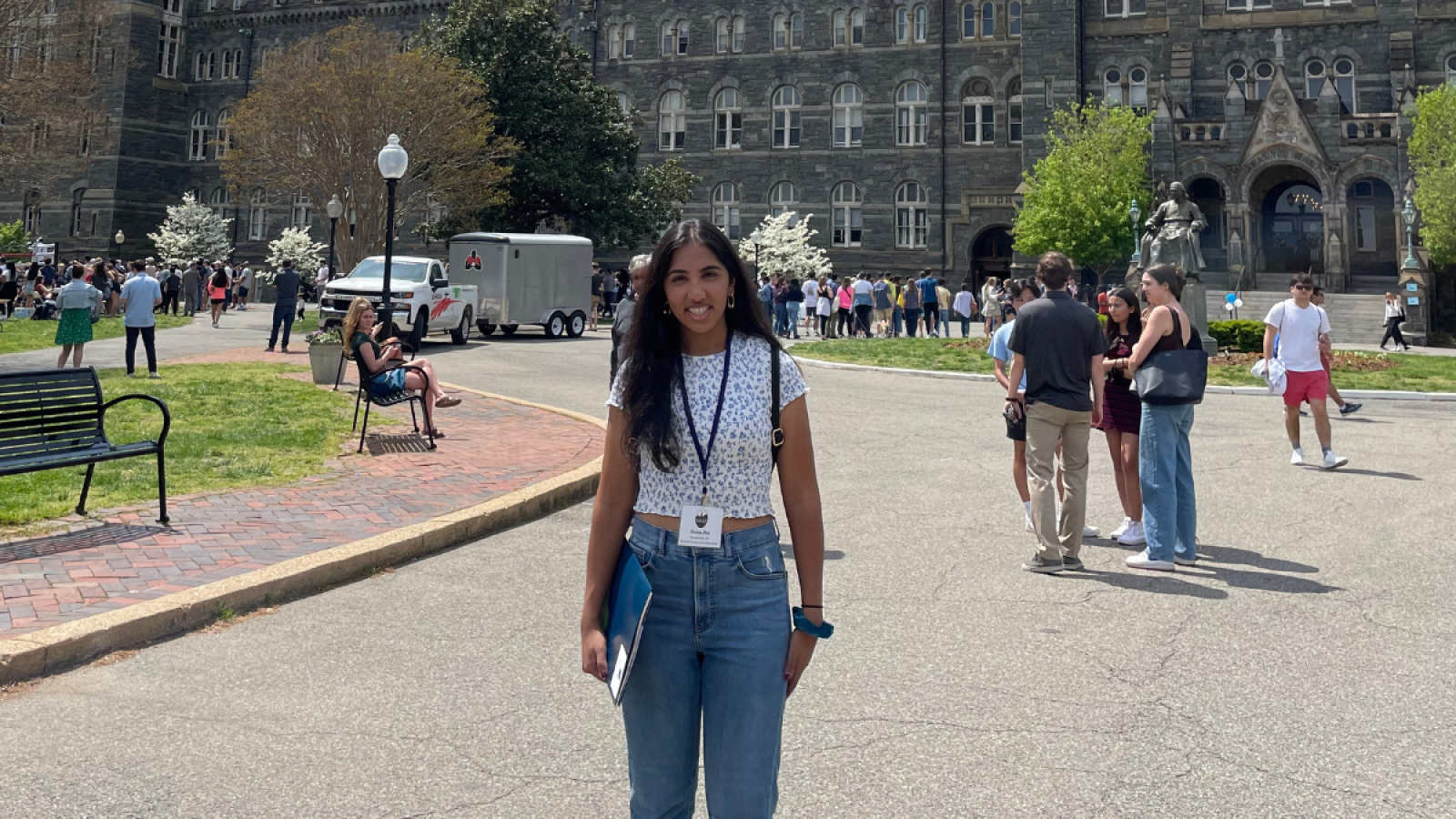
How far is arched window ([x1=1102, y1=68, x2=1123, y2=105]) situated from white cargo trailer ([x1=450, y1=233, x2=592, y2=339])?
79.4 ft

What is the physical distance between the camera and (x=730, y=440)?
8.96ft

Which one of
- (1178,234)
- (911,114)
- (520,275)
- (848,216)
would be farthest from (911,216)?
(1178,234)

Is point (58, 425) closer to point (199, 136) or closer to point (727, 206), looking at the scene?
point (727, 206)

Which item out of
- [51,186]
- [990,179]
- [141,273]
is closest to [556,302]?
[141,273]

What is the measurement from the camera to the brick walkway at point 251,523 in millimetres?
6020

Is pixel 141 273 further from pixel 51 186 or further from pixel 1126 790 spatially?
pixel 51 186

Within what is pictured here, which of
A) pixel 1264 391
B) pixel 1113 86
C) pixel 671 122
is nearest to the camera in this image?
pixel 1264 391

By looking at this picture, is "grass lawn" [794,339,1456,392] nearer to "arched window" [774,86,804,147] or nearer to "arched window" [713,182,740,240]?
"arched window" [713,182,740,240]

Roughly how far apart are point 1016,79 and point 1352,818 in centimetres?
4658

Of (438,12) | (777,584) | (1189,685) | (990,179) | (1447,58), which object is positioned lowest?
(1189,685)

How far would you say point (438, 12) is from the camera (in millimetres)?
55375

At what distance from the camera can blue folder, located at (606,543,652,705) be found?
2582mm

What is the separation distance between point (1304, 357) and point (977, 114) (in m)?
38.3

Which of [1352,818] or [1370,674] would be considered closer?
[1352,818]
